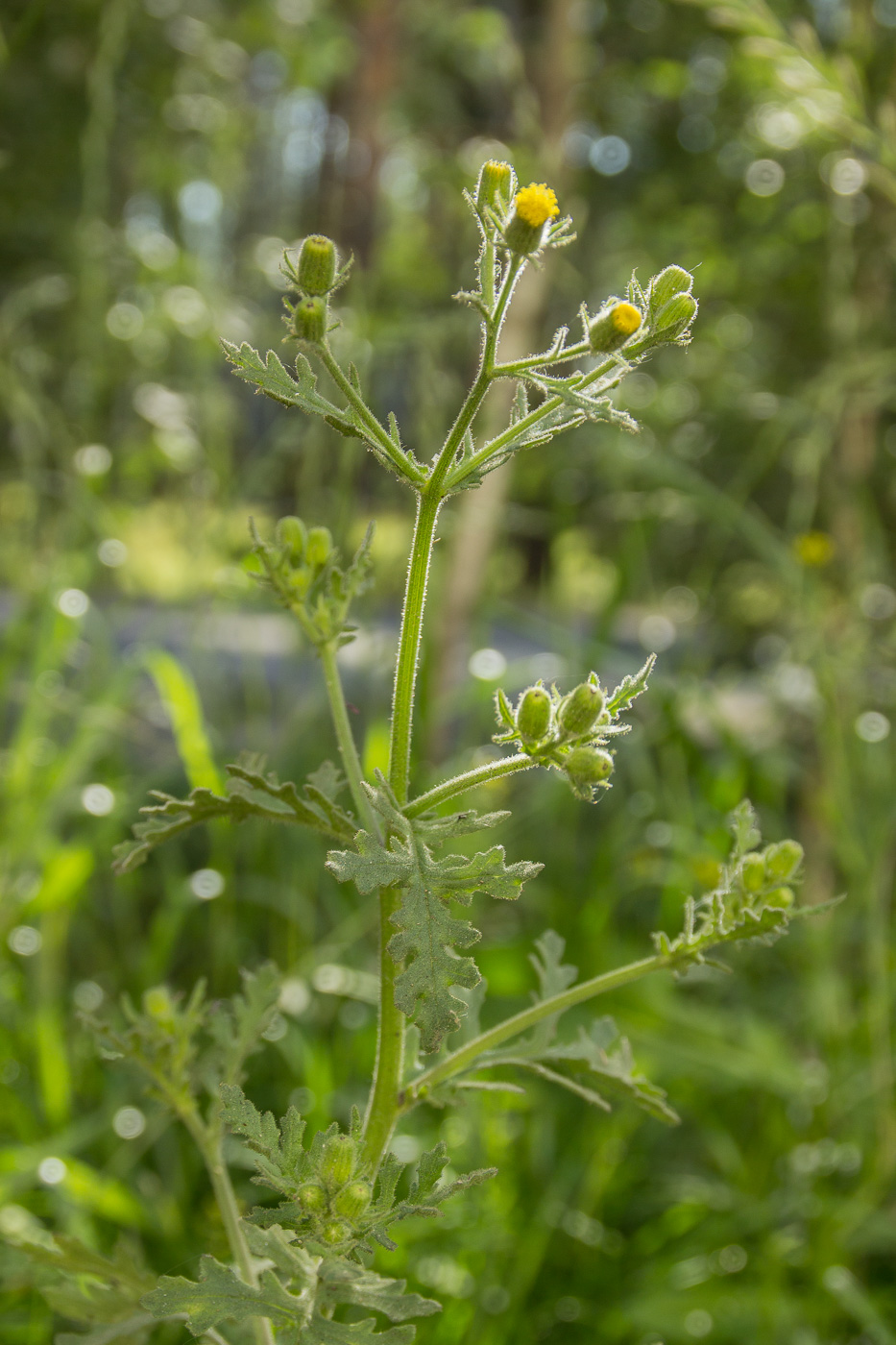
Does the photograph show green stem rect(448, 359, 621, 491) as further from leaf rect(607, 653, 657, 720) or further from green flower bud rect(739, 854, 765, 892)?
green flower bud rect(739, 854, 765, 892)

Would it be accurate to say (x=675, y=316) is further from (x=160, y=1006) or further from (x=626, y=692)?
Result: (x=160, y=1006)

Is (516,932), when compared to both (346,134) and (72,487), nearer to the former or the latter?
(72,487)

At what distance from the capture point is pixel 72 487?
1.67m

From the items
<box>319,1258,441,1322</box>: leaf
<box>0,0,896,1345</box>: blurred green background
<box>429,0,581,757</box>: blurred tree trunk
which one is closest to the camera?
<box>319,1258,441,1322</box>: leaf

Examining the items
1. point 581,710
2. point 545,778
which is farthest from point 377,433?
point 545,778

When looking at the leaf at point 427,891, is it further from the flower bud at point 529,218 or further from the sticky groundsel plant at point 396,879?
the flower bud at point 529,218

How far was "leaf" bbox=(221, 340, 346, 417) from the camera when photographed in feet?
1.56

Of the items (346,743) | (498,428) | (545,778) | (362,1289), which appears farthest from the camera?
(498,428)

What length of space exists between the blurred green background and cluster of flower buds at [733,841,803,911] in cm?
31

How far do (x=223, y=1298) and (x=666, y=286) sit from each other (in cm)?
47

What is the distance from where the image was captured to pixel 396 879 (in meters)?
0.46

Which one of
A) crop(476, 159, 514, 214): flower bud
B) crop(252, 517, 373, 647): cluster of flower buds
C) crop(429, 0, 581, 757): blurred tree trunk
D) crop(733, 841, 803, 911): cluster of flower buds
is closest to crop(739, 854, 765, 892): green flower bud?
crop(733, 841, 803, 911): cluster of flower buds

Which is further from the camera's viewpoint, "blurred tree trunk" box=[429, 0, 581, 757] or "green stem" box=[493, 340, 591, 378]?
"blurred tree trunk" box=[429, 0, 581, 757]

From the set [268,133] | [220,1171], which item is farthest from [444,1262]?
[268,133]
